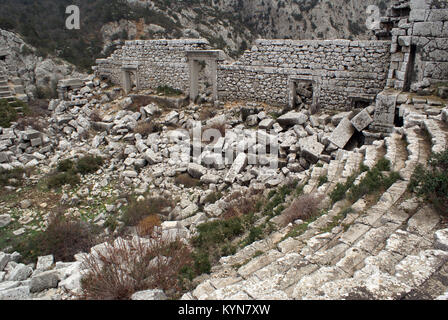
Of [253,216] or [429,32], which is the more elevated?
[429,32]

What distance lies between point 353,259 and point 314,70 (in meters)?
9.24

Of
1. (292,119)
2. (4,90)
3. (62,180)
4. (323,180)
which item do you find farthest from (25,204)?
(4,90)

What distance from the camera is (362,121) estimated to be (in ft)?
31.7

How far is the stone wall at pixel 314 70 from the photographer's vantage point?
35.5 ft

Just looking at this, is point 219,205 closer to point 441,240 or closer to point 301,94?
point 441,240

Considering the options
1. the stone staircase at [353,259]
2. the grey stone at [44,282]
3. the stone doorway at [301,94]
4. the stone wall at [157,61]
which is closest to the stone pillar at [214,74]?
the stone wall at [157,61]

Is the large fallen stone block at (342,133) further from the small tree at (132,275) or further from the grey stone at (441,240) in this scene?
the small tree at (132,275)

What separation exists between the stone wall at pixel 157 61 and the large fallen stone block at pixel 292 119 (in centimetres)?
543

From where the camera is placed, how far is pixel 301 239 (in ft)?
15.8
